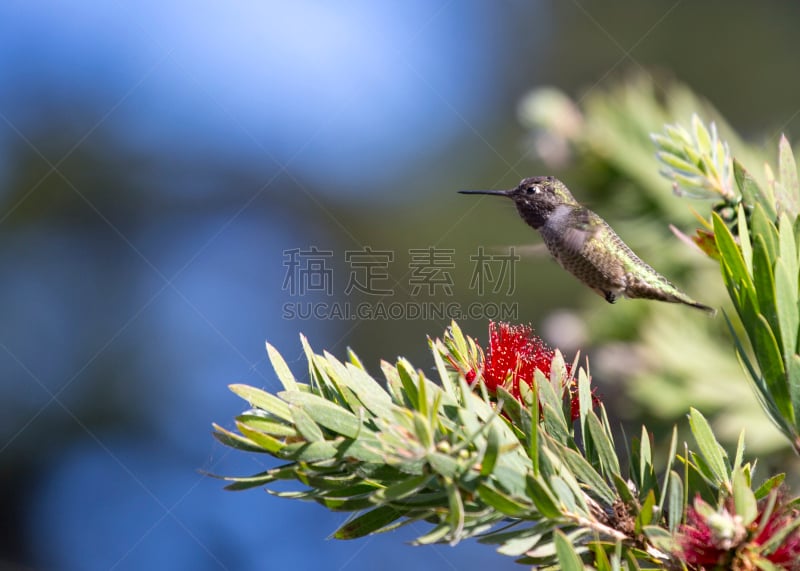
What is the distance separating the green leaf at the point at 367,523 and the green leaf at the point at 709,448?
241 mm

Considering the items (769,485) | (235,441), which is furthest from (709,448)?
(235,441)

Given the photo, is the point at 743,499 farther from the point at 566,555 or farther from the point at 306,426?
the point at 306,426

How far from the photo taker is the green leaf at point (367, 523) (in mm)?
626

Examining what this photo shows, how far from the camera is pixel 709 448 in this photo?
24.3 inches

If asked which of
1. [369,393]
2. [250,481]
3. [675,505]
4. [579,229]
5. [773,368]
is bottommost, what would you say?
[250,481]

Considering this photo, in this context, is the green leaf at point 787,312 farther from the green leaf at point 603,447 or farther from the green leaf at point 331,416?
the green leaf at point 331,416

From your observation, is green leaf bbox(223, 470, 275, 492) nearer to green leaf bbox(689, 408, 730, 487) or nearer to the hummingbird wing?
green leaf bbox(689, 408, 730, 487)

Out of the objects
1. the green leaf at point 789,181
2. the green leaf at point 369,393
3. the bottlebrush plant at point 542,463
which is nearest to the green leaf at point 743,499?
the bottlebrush plant at point 542,463

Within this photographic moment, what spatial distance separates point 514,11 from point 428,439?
242 inches

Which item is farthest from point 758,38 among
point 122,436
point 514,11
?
point 122,436

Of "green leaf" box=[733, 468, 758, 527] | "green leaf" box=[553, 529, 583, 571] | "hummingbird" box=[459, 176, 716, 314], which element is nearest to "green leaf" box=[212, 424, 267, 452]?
"green leaf" box=[553, 529, 583, 571]

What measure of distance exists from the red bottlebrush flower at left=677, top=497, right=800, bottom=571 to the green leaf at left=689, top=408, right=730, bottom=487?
0.19 ft

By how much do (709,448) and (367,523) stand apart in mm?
277

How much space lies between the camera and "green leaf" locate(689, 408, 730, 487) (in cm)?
61
